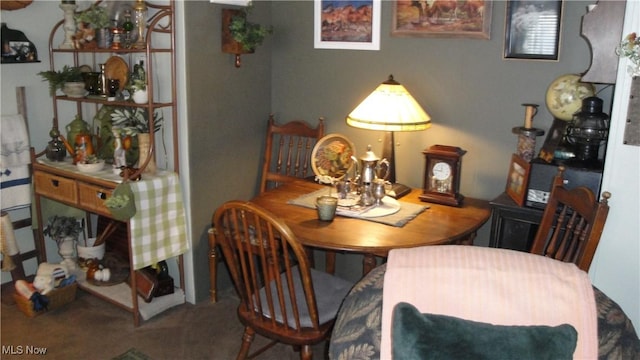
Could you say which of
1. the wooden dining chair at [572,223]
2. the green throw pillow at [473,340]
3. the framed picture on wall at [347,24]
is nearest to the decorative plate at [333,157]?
the framed picture on wall at [347,24]

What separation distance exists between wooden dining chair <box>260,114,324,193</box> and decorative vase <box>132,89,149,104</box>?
0.77 m

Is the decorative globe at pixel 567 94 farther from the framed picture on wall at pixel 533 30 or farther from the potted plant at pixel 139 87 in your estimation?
the potted plant at pixel 139 87

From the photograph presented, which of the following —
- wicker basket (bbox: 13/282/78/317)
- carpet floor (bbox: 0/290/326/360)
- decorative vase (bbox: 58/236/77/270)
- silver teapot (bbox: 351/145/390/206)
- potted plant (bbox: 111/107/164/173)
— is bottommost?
carpet floor (bbox: 0/290/326/360)

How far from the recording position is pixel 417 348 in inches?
51.0

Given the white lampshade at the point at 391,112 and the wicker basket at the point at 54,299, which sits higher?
the white lampshade at the point at 391,112

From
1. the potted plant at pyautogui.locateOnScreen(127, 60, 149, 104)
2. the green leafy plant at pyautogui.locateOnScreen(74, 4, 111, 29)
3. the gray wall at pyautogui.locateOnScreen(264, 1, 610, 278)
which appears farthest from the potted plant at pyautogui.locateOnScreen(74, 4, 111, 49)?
the gray wall at pyautogui.locateOnScreen(264, 1, 610, 278)

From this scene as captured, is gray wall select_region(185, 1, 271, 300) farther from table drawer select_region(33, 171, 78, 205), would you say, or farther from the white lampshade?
the white lampshade

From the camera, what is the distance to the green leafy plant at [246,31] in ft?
9.70

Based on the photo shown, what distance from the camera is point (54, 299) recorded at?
3021 mm

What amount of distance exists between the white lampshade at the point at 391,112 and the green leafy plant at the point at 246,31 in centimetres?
71

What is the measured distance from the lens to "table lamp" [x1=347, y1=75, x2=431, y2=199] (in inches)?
104

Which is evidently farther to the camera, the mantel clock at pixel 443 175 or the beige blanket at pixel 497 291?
the mantel clock at pixel 443 175

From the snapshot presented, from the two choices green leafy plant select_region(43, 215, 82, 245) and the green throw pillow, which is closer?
the green throw pillow

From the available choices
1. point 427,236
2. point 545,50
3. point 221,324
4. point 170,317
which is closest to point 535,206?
point 427,236
